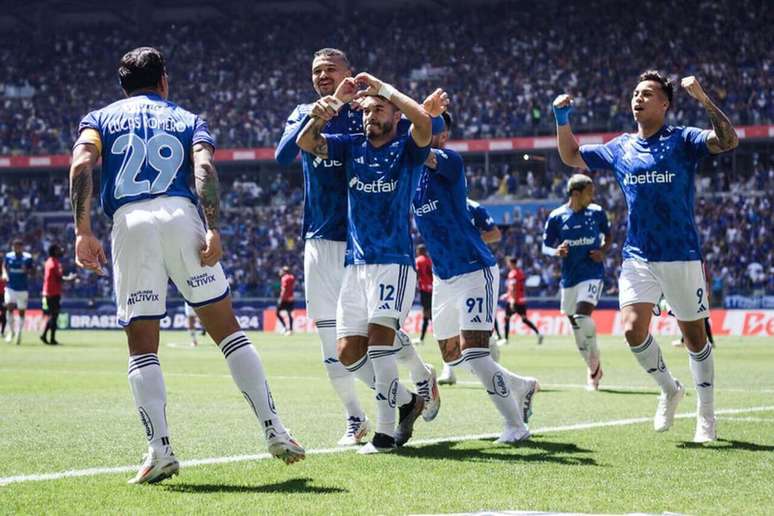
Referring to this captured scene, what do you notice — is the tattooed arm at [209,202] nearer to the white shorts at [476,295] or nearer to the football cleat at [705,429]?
the white shorts at [476,295]

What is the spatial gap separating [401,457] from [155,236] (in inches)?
83.8

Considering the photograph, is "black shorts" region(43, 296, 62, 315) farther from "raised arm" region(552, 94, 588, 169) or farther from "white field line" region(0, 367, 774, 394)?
"raised arm" region(552, 94, 588, 169)

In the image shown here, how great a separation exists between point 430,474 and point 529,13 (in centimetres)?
4826

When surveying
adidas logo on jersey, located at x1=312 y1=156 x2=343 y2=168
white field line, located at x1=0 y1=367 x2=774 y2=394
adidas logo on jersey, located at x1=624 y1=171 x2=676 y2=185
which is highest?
adidas logo on jersey, located at x1=312 y1=156 x2=343 y2=168

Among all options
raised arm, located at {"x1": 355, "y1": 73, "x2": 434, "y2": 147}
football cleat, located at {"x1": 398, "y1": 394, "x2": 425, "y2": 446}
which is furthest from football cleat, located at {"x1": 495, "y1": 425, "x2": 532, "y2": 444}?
raised arm, located at {"x1": 355, "y1": 73, "x2": 434, "y2": 147}

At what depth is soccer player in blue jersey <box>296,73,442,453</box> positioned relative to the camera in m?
7.46

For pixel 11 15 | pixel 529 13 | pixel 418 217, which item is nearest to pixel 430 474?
pixel 418 217

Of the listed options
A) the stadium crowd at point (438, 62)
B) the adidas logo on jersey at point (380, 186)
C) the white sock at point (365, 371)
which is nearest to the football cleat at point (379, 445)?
the white sock at point (365, 371)

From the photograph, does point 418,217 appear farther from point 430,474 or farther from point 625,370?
point 625,370

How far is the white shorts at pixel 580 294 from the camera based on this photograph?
46.4 feet

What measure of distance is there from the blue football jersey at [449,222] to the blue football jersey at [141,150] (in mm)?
2534

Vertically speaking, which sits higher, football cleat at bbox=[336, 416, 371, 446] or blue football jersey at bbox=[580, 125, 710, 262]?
blue football jersey at bbox=[580, 125, 710, 262]

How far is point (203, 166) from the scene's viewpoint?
621cm

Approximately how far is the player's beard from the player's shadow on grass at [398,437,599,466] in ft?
6.99
